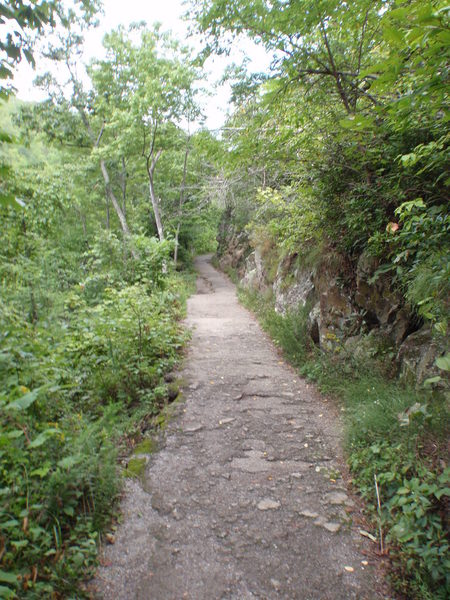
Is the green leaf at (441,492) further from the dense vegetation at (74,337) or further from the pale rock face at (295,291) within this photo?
the pale rock face at (295,291)

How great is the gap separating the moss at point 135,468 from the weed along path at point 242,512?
84 mm

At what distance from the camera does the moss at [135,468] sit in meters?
3.12

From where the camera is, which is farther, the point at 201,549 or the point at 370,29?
the point at 370,29

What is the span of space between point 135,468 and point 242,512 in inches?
43.8

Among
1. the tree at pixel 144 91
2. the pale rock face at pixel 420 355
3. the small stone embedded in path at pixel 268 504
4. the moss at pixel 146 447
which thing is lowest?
the small stone embedded in path at pixel 268 504

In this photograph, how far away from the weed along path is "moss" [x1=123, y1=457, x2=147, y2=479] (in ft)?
0.28

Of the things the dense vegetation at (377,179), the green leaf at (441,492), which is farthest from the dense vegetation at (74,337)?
the green leaf at (441,492)

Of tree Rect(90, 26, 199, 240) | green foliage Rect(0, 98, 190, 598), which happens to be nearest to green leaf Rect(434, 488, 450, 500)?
green foliage Rect(0, 98, 190, 598)

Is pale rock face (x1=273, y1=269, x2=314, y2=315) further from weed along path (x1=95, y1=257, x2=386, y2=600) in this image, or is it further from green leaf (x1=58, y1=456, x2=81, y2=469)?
green leaf (x1=58, y1=456, x2=81, y2=469)

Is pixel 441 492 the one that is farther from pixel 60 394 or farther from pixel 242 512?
pixel 60 394

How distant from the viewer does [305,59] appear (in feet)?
13.3

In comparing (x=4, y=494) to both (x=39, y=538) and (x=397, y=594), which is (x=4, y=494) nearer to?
(x=39, y=538)

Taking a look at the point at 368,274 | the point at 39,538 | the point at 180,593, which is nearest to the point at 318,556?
the point at 180,593

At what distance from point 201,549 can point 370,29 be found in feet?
18.6
